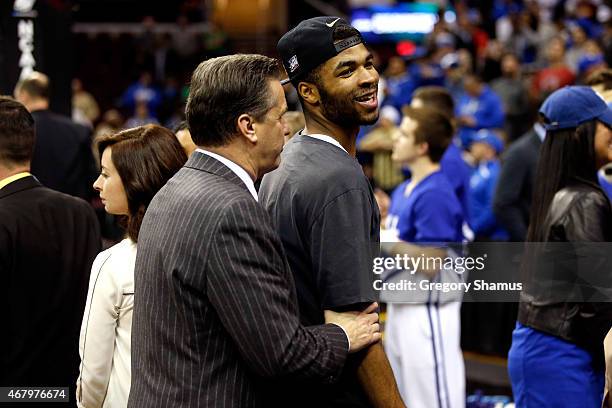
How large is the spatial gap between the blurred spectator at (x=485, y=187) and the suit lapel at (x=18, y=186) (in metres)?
4.71

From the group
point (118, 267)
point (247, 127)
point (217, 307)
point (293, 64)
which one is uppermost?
point (293, 64)

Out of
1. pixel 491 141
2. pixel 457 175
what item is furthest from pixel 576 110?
pixel 491 141

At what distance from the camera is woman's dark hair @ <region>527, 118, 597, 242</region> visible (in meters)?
3.79

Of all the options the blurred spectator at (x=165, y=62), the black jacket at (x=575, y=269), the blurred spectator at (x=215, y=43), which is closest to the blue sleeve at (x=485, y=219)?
the black jacket at (x=575, y=269)

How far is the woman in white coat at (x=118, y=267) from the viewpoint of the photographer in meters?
3.11

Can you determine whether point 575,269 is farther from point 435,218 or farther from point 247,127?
point 435,218

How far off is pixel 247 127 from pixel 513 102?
10755 mm

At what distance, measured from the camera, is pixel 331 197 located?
2701 mm

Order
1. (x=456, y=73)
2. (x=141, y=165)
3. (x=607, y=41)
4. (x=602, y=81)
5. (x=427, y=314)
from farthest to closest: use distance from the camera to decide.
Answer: (x=607, y=41) < (x=456, y=73) < (x=427, y=314) < (x=602, y=81) < (x=141, y=165)

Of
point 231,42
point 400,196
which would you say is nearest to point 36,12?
point 400,196

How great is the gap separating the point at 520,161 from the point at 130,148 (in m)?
4.23

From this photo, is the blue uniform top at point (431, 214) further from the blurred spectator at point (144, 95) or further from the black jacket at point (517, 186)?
the blurred spectator at point (144, 95)

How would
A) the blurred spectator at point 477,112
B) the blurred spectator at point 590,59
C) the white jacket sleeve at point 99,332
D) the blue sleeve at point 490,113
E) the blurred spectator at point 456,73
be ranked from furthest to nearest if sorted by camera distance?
1. the blurred spectator at point 456,73
2. the blurred spectator at point 590,59
3. the blue sleeve at point 490,113
4. the blurred spectator at point 477,112
5. the white jacket sleeve at point 99,332

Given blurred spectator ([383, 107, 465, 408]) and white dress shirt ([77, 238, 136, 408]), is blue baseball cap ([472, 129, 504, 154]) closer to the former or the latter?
blurred spectator ([383, 107, 465, 408])
